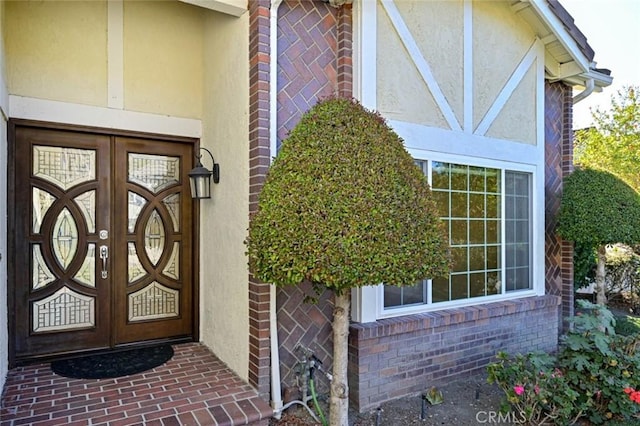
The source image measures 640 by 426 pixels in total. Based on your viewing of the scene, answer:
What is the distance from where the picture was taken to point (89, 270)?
4.79 metres

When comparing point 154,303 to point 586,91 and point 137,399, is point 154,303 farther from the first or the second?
point 586,91

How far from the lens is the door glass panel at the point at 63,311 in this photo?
452 centimetres

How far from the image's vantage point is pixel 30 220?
4.51 m

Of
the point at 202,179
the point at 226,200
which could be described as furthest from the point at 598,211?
the point at 202,179

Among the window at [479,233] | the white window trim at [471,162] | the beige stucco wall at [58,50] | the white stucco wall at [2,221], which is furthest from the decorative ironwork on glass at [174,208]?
the window at [479,233]

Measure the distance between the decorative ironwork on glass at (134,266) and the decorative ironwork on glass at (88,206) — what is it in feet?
1.58

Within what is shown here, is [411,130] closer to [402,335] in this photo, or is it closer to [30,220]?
[402,335]

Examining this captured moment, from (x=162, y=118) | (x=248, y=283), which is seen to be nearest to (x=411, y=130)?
(x=248, y=283)

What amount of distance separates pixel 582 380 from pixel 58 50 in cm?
652

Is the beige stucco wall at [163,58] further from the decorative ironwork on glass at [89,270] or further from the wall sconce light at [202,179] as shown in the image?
the decorative ironwork on glass at [89,270]

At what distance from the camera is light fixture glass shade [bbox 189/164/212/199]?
4.68m

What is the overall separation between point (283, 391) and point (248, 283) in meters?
1.09

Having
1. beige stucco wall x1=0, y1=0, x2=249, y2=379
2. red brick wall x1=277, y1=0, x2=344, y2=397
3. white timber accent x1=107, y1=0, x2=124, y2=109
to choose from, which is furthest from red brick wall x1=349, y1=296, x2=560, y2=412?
white timber accent x1=107, y1=0, x2=124, y2=109

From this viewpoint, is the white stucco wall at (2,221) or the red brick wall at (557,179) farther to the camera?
the red brick wall at (557,179)
